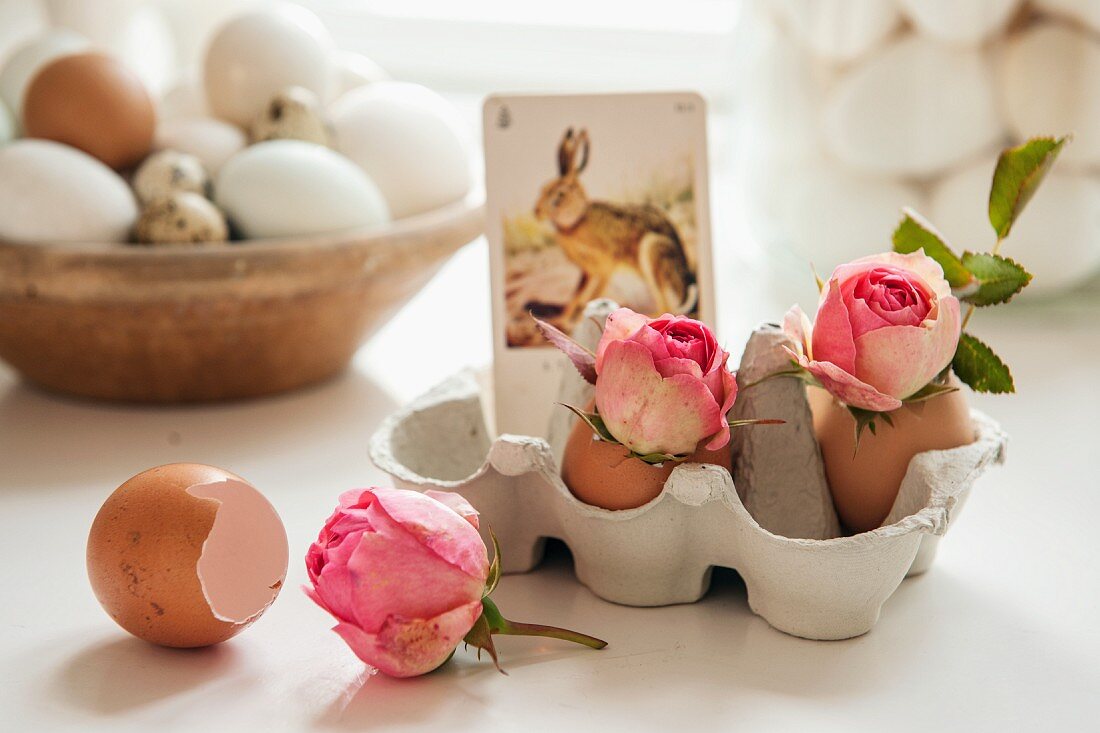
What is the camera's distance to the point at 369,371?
2.71ft

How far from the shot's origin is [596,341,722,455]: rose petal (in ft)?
1.37

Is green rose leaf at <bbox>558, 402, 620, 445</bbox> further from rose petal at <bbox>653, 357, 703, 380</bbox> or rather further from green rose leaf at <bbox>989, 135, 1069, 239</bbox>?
green rose leaf at <bbox>989, 135, 1069, 239</bbox>

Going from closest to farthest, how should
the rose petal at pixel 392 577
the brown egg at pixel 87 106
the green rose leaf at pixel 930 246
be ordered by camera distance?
the rose petal at pixel 392 577, the green rose leaf at pixel 930 246, the brown egg at pixel 87 106

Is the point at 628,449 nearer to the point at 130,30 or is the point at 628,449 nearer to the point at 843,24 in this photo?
the point at 843,24

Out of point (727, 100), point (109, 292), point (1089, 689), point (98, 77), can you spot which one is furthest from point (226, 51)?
point (1089, 689)

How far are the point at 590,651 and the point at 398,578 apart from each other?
0.32ft

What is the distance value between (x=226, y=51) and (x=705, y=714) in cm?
59

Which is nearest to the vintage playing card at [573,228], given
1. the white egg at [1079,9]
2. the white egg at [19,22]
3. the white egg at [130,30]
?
the white egg at [1079,9]

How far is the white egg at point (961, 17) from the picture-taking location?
76cm

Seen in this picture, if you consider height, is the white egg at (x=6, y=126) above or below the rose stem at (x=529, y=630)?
above

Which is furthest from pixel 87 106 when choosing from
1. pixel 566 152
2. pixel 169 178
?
pixel 566 152

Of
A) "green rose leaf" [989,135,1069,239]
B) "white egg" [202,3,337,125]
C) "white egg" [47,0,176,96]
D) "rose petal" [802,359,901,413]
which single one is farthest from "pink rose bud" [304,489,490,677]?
"white egg" [47,0,176,96]

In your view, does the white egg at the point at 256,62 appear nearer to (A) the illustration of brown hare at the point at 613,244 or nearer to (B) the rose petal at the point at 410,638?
(A) the illustration of brown hare at the point at 613,244

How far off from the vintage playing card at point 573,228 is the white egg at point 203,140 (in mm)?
230
